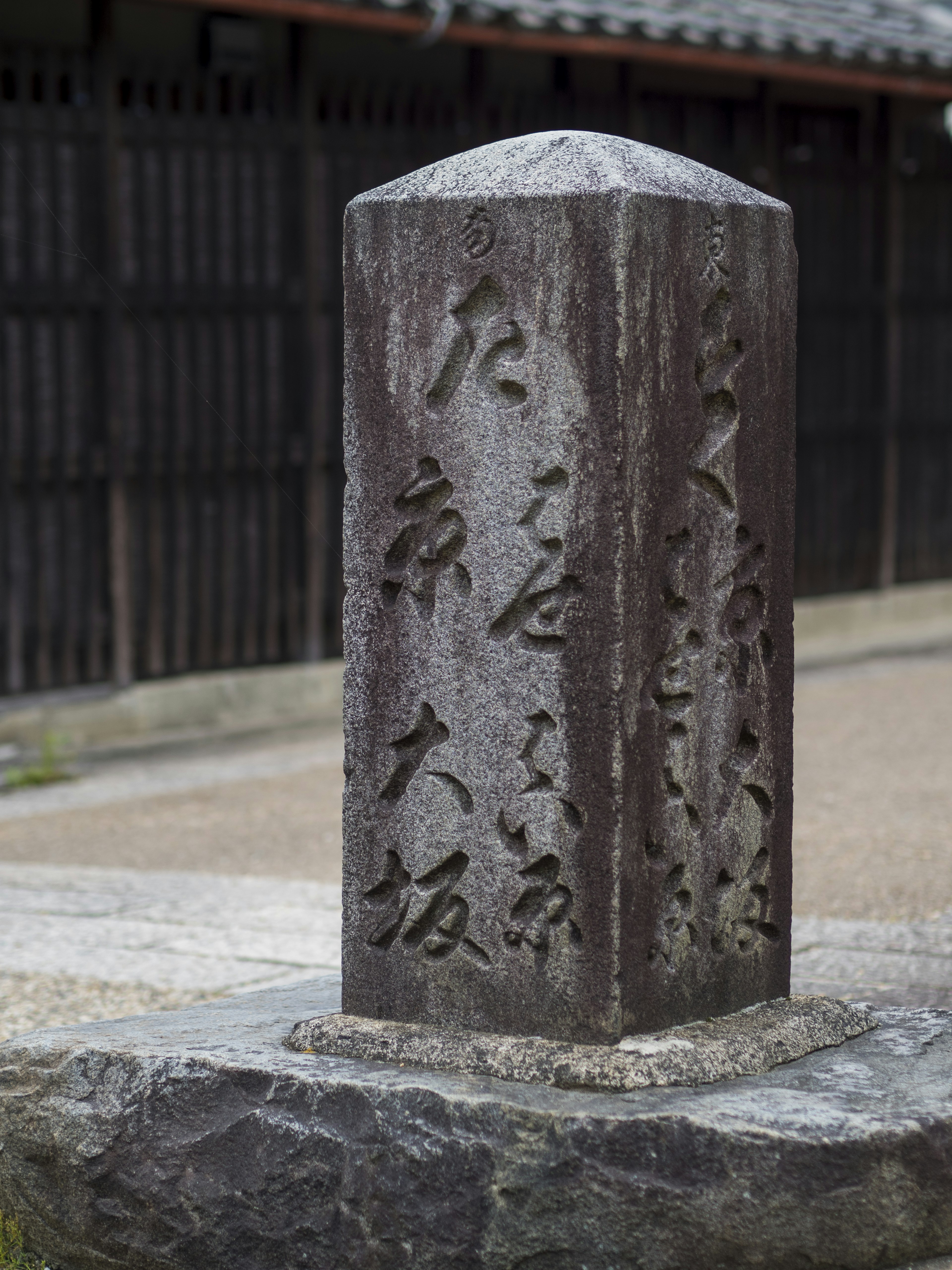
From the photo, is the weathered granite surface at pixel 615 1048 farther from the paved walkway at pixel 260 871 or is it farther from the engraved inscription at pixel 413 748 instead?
the paved walkway at pixel 260 871

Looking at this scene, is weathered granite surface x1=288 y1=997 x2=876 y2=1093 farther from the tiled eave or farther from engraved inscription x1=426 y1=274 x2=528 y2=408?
the tiled eave

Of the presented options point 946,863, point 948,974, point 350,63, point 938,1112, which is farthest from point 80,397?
point 938,1112

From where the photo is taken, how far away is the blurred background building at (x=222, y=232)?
832 cm

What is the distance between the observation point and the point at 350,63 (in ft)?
31.5

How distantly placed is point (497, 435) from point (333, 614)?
6.59m

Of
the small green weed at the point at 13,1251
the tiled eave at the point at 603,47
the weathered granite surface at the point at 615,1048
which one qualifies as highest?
the tiled eave at the point at 603,47

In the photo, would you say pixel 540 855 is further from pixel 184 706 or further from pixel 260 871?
pixel 184 706

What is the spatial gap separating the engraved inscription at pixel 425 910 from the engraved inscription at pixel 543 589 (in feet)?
1.25

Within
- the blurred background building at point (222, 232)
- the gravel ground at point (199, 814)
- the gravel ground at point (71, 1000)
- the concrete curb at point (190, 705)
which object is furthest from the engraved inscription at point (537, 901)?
the blurred background building at point (222, 232)

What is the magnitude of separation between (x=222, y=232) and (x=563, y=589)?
20.9 feet

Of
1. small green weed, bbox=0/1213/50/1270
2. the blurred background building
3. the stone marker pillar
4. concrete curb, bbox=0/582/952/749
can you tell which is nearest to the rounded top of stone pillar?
the stone marker pillar

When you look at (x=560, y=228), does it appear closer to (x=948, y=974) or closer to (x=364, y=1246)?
(x=364, y=1246)

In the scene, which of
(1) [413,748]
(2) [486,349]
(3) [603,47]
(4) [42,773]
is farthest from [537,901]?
(3) [603,47]

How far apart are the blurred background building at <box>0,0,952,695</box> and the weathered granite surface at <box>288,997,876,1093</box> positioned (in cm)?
546
